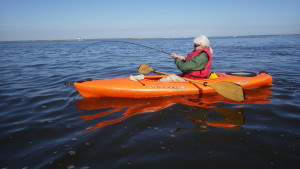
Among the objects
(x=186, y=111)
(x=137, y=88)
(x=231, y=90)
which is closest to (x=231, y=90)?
(x=231, y=90)

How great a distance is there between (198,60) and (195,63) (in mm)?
113

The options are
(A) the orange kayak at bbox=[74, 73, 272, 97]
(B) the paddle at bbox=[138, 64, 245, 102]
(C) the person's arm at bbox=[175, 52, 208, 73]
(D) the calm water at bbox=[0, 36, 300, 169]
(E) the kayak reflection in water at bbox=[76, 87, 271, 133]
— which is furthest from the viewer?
(A) the orange kayak at bbox=[74, 73, 272, 97]

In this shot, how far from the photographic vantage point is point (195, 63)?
508 cm

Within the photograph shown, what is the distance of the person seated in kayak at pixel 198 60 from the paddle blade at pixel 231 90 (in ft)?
2.10

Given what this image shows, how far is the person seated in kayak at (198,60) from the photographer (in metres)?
5.02

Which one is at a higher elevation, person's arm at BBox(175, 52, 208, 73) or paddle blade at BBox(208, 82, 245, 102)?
person's arm at BBox(175, 52, 208, 73)

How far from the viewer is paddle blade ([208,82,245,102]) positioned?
4527mm

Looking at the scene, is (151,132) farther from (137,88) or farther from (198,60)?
(198,60)

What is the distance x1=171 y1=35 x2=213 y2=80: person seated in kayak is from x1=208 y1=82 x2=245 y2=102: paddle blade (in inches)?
25.2

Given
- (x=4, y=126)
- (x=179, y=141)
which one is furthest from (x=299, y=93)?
(x=4, y=126)

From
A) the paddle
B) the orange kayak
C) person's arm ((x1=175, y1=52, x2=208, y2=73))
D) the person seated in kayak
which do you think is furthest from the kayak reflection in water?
person's arm ((x1=175, y1=52, x2=208, y2=73))

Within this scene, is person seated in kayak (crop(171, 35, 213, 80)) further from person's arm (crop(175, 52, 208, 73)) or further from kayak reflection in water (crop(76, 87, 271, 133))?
kayak reflection in water (crop(76, 87, 271, 133))

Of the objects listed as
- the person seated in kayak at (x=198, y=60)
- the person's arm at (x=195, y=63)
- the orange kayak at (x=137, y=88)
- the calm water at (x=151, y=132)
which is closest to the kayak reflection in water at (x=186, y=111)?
the calm water at (x=151, y=132)

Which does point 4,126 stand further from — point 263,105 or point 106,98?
point 263,105
